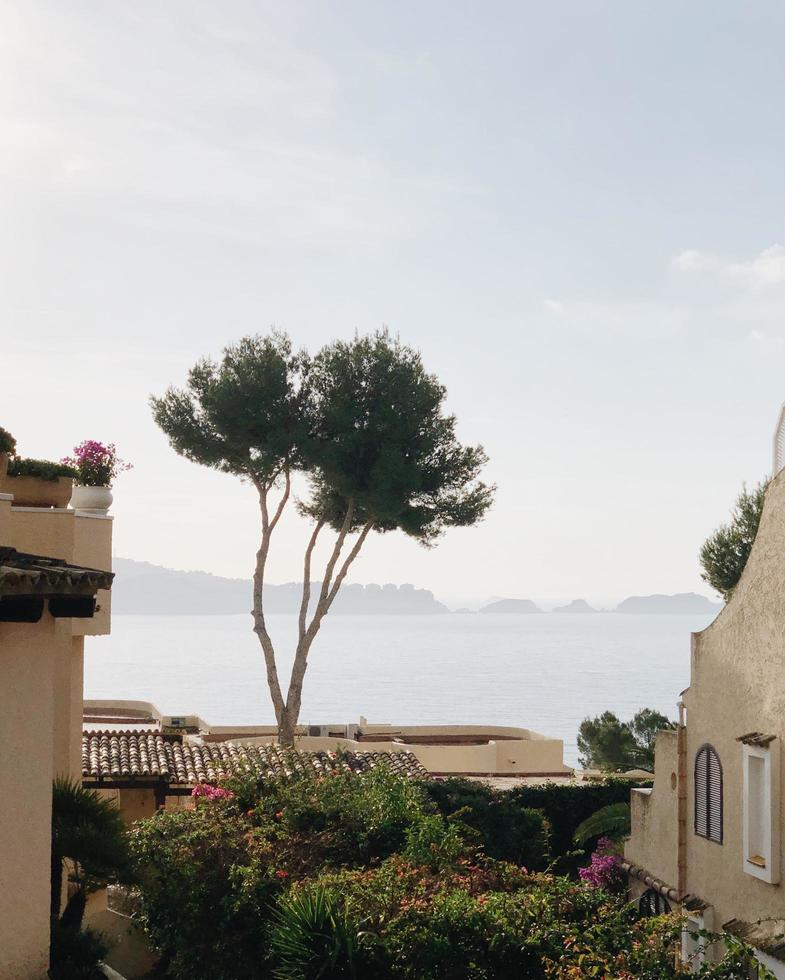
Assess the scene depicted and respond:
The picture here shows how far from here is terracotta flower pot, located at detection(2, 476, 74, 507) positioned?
13.1 m

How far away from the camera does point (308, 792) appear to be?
13164 millimetres

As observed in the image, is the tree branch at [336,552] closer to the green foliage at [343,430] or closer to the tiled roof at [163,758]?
the green foliage at [343,430]

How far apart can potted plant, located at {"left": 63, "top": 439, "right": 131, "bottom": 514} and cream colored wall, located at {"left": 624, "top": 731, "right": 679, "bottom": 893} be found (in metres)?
8.37

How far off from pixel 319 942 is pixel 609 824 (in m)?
12.4

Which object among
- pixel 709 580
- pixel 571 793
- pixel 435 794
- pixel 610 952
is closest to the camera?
pixel 610 952

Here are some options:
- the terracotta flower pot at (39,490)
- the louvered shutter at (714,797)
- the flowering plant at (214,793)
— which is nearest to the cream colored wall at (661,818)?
the louvered shutter at (714,797)

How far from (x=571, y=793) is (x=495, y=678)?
173609mm

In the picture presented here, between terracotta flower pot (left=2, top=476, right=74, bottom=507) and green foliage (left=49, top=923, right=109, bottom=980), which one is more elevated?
terracotta flower pot (left=2, top=476, right=74, bottom=507)

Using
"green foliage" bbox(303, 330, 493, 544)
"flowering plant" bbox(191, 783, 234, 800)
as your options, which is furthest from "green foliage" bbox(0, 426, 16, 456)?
"green foliage" bbox(303, 330, 493, 544)

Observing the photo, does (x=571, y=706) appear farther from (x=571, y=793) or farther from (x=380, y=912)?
(x=380, y=912)

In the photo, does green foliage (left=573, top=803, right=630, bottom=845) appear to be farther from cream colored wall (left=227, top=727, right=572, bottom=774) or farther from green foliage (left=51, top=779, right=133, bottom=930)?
green foliage (left=51, top=779, right=133, bottom=930)

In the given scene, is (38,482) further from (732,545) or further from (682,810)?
(732,545)

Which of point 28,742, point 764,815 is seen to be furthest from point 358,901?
point 764,815

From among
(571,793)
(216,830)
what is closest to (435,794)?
(571,793)
